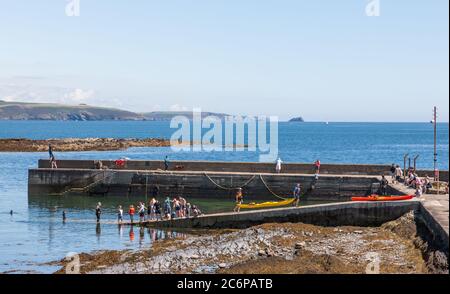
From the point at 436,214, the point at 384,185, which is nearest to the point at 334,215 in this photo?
the point at 436,214

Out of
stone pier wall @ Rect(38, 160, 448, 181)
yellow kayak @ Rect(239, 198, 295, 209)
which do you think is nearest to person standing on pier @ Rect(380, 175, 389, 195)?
stone pier wall @ Rect(38, 160, 448, 181)

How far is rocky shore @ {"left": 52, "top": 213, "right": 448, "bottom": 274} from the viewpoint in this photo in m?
26.6

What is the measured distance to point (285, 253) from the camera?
96.6ft

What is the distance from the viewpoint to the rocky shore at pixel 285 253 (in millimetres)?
26625

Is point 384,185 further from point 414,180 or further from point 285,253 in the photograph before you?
point 285,253

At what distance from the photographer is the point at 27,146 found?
369ft

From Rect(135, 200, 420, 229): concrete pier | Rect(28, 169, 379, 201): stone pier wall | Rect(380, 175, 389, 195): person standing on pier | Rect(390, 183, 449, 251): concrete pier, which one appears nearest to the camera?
Rect(390, 183, 449, 251): concrete pier

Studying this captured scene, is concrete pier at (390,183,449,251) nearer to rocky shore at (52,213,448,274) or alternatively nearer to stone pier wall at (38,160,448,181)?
rocky shore at (52,213,448,274)

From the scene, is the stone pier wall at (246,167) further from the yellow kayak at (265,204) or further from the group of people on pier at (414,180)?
the yellow kayak at (265,204)

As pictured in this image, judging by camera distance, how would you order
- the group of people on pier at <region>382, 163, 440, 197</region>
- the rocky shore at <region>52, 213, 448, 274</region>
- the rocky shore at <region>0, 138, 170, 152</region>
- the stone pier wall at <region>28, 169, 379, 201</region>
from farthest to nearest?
the rocky shore at <region>0, 138, 170, 152</region>
the stone pier wall at <region>28, 169, 379, 201</region>
the group of people on pier at <region>382, 163, 440, 197</region>
the rocky shore at <region>52, 213, 448, 274</region>
